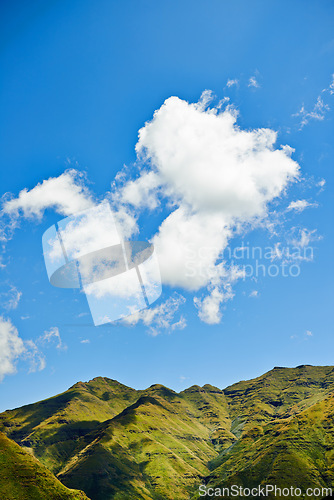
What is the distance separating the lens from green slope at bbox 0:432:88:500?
5915 inches

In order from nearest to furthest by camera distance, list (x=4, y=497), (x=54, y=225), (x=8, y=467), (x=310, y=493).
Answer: (x=54, y=225) → (x=4, y=497) → (x=8, y=467) → (x=310, y=493)

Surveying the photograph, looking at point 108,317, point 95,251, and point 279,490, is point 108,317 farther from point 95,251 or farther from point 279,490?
point 279,490

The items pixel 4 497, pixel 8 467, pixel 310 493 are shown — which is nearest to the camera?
pixel 4 497

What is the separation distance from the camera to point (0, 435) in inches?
7569

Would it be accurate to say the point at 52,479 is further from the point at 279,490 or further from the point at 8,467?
the point at 279,490

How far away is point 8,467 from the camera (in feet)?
538

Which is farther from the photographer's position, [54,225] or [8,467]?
[8,467]

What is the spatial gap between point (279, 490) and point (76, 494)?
11196cm

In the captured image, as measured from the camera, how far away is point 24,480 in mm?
159250

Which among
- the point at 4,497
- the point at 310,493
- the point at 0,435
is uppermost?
the point at 0,435

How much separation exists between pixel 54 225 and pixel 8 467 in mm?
181742

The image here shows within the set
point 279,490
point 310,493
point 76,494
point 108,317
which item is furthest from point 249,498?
point 108,317

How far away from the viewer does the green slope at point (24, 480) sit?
150250 millimetres

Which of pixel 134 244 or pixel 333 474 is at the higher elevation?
pixel 134 244
